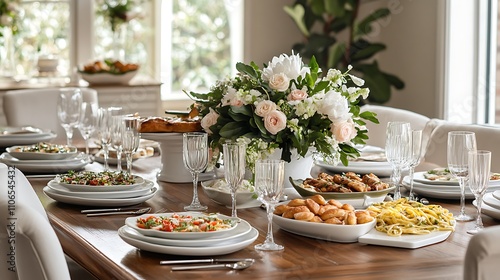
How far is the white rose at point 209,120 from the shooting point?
7.17 feet

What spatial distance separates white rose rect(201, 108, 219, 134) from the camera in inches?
86.0

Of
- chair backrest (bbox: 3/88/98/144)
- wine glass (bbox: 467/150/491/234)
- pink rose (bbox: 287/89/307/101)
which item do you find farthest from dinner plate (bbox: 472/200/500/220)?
chair backrest (bbox: 3/88/98/144)

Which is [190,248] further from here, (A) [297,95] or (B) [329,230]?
(A) [297,95]

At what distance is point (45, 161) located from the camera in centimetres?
265

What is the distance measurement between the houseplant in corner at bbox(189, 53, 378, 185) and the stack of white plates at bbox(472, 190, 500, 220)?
0.36 meters

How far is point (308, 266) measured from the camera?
4.98 ft

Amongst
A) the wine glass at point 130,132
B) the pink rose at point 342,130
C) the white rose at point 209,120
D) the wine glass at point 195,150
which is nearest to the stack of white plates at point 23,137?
the wine glass at point 130,132

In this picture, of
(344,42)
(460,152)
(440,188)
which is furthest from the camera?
(344,42)

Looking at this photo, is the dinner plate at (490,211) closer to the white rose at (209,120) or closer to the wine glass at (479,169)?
the wine glass at (479,169)

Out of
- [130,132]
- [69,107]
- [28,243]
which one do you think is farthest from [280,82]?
[69,107]

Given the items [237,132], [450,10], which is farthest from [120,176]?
[450,10]

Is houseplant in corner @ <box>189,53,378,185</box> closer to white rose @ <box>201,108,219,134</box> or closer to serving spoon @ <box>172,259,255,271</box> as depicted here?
white rose @ <box>201,108,219,134</box>

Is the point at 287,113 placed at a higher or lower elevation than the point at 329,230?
higher

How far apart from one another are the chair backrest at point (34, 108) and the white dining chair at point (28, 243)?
2.24 metres
